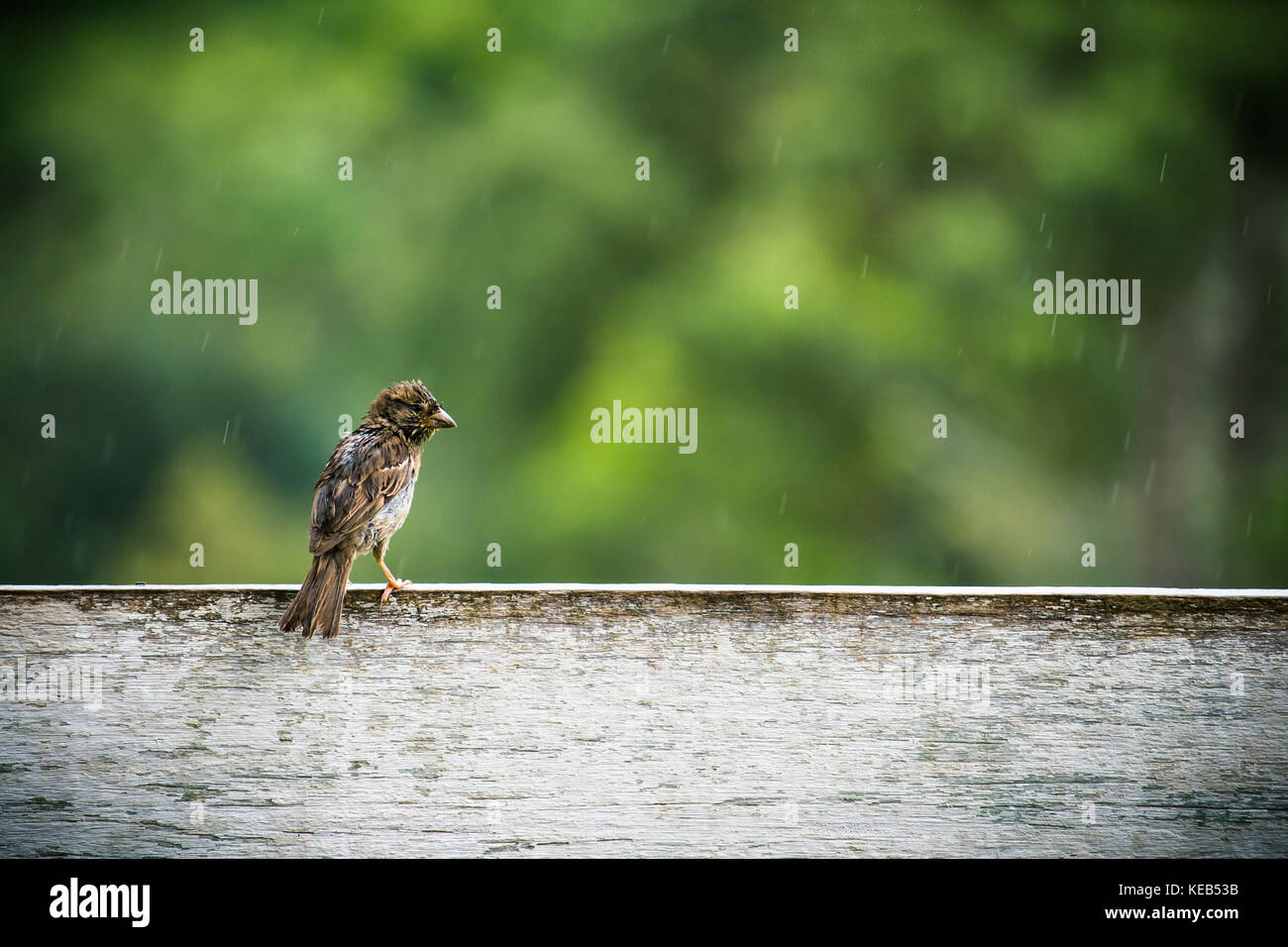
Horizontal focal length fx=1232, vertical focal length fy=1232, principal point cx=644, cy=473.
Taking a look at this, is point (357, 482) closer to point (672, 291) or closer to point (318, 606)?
point (318, 606)

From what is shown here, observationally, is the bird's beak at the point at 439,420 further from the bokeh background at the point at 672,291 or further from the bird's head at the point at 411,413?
the bokeh background at the point at 672,291

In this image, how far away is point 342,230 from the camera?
27.7 feet

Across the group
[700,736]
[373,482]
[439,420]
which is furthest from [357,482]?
[700,736]

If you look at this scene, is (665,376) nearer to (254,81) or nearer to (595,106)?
(595,106)

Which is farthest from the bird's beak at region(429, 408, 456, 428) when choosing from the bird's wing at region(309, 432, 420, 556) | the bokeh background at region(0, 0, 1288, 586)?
the bokeh background at region(0, 0, 1288, 586)

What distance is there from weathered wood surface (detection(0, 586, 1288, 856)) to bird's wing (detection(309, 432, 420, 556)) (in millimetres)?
998

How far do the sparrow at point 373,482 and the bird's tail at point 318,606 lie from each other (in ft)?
0.24

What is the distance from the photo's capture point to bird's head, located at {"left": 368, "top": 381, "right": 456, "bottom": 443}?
4410 millimetres

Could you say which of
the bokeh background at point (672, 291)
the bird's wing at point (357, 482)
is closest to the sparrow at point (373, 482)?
the bird's wing at point (357, 482)

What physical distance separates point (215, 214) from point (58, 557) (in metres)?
2.51

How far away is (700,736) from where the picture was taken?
220 centimetres

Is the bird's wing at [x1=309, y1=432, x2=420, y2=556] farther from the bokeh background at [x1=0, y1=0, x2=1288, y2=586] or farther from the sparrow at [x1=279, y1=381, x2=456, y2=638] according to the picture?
A: the bokeh background at [x1=0, y1=0, x2=1288, y2=586]

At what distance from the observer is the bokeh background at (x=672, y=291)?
7988mm

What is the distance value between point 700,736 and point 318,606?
751 millimetres
